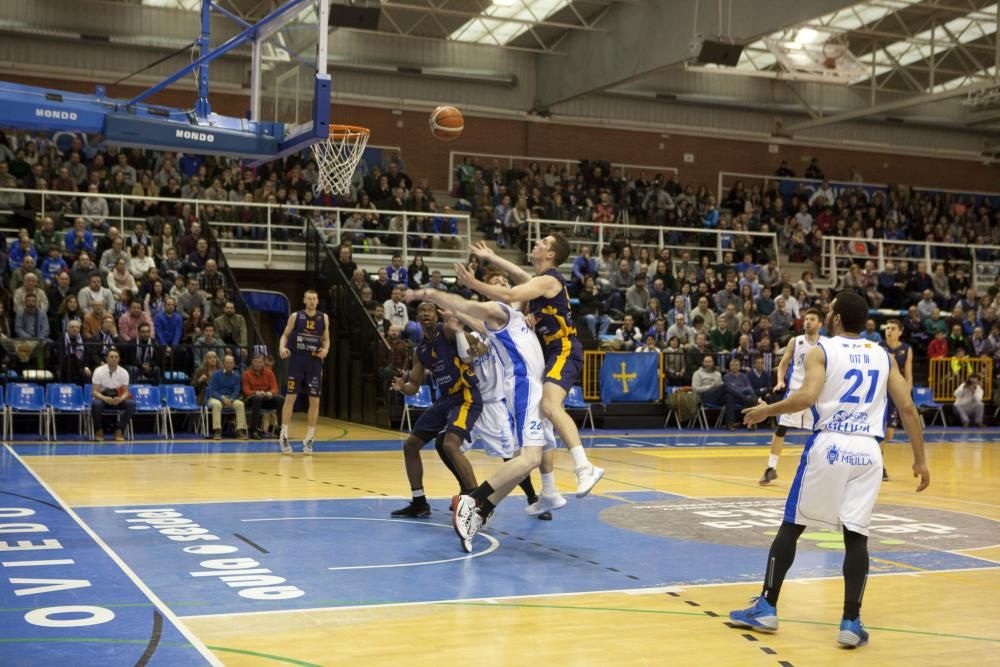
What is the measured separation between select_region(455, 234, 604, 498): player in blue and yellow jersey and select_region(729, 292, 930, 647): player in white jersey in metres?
2.42

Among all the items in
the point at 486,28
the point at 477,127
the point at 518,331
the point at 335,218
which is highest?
the point at 486,28

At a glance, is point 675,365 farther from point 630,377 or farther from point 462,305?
point 462,305

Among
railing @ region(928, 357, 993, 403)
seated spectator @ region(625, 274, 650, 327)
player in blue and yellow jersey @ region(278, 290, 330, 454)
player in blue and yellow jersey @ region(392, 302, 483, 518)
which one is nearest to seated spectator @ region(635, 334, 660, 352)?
seated spectator @ region(625, 274, 650, 327)

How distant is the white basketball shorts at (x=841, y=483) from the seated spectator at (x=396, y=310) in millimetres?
14209

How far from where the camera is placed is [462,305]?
757cm

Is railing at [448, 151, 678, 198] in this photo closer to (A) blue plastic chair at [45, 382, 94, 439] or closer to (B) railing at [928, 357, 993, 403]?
(B) railing at [928, 357, 993, 403]

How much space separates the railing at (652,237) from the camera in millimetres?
26062

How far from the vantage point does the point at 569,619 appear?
622cm

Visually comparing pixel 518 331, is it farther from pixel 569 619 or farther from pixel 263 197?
pixel 263 197

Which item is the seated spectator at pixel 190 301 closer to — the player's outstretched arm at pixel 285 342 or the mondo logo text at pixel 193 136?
the player's outstretched arm at pixel 285 342

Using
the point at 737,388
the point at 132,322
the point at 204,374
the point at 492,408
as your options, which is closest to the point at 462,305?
the point at 492,408

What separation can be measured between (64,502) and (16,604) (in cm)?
391

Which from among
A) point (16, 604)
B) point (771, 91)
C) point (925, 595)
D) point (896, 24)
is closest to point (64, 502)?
point (16, 604)

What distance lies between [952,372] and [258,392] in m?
14.7
